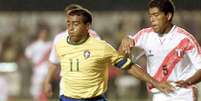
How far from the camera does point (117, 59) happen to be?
30.8ft

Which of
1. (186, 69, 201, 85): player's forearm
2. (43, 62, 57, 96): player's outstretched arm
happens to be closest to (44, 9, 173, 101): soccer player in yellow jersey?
(186, 69, 201, 85): player's forearm

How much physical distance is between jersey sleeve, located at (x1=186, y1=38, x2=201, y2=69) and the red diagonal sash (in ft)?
0.12

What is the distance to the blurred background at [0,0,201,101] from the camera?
19.8m

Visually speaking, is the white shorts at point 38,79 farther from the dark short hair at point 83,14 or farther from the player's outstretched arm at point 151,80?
the player's outstretched arm at point 151,80

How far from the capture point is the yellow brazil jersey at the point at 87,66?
9438 mm

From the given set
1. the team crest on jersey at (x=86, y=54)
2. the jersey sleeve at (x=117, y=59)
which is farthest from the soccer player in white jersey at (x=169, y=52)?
the team crest on jersey at (x=86, y=54)

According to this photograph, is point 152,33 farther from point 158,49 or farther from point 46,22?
point 46,22

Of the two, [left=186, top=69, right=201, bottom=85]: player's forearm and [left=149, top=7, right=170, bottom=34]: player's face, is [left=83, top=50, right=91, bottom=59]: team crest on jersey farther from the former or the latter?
[left=186, top=69, right=201, bottom=85]: player's forearm

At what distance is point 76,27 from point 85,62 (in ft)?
1.23

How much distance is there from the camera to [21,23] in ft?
70.4

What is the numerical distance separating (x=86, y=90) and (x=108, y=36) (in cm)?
1132

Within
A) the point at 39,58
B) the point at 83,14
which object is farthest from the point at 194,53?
the point at 39,58

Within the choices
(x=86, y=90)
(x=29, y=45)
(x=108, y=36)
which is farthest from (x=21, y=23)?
(x=86, y=90)

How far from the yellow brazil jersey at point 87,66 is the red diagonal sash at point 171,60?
45cm
